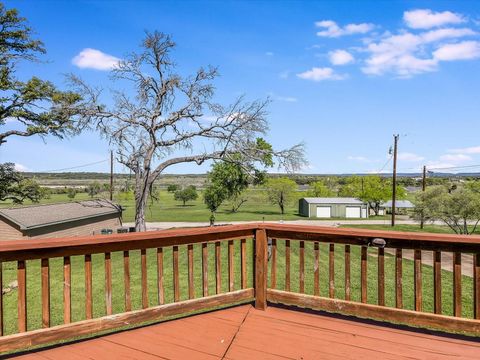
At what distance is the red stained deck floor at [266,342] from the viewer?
103 inches

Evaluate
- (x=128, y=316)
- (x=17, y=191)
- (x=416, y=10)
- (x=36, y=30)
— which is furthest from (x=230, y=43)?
(x=17, y=191)

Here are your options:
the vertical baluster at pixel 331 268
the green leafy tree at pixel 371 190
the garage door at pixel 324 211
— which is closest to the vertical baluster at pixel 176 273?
the vertical baluster at pixel 331 268

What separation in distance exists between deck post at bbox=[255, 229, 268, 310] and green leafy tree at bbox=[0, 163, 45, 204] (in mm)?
23937

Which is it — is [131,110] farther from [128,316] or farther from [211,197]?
[128,316]

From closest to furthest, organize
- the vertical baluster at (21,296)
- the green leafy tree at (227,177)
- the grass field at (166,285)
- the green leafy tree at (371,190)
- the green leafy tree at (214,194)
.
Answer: the vertical baluster at (21,296) → the grass field at (166,285) → the green leafy tree at (227,177) → the green leafy tree at (214,194) → the green leafy tree at (371,190)

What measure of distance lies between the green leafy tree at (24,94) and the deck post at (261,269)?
22199 mm

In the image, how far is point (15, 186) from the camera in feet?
77.7

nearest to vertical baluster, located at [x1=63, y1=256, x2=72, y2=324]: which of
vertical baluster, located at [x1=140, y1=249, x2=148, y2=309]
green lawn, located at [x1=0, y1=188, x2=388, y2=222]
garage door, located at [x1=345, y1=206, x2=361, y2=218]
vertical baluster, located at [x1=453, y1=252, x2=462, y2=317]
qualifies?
vertical baluster, located at [x1=140, y1=249, x2=148, y2=309]

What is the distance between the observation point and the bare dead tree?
22.8 metres

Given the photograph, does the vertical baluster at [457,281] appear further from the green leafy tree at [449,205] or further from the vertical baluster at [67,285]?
the green leafy tree at [449,205]

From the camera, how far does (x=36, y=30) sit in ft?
73.2

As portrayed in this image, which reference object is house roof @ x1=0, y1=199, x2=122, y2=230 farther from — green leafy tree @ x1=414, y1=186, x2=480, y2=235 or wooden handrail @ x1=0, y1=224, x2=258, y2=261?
green leafy tree @ x1=414, y1=186, x2=480, y2=235

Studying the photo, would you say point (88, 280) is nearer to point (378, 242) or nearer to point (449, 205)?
point (378, 242)

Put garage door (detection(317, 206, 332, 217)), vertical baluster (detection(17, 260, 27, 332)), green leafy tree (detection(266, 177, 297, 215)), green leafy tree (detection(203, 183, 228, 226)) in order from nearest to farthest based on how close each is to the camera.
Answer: vertical baluster (detection(17, 260, 27, 332))
green leafy tree (detection(203, 183, 228, 226))
garage door (detection(317, 206, 332, 217))
green leafy tree (detection(266, 177, 297, 215))
